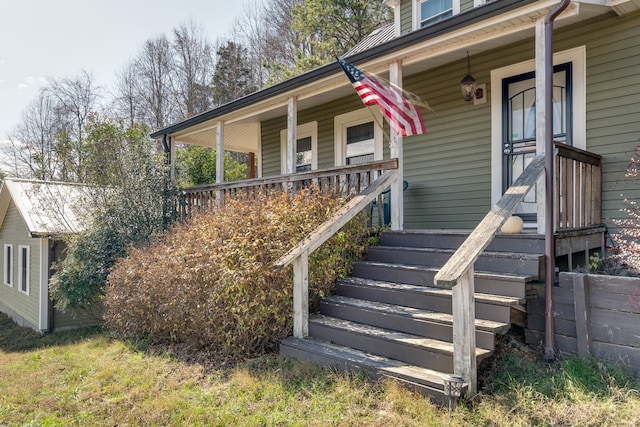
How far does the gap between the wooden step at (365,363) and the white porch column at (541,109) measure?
1.92 metres

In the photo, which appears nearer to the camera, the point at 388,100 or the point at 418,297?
the point at 418,297

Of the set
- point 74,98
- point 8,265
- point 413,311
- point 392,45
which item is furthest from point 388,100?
point 74,98

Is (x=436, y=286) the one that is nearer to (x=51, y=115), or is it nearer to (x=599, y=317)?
(x=599, y=317)

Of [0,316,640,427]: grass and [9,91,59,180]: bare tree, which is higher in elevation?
[9,91,59,180]: bare tree

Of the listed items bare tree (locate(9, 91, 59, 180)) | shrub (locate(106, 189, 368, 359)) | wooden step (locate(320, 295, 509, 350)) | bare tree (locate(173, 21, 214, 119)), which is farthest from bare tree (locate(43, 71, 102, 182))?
wooden step (locate(320, 295, 509, 350))

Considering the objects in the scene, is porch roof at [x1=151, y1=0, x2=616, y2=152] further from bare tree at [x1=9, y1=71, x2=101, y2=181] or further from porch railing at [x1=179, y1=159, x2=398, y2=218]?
bare tree at [x1=9, y1=71, x2=101, y2=181]

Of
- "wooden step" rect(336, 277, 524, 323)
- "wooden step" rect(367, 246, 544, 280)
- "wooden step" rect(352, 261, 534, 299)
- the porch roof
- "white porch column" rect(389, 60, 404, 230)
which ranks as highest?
the porch roof

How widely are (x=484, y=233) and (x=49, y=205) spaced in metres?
10.9

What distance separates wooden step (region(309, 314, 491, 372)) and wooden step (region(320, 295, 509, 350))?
55 millimetres

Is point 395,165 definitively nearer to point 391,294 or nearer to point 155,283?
point 391,294

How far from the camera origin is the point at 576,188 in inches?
185

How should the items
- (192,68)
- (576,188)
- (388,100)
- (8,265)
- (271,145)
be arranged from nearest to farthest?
(576,188) < (388,100) < (271,145) < (8,265) < (192,68)

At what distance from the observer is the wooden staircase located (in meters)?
3.38

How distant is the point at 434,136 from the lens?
7031mm
